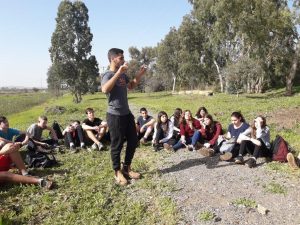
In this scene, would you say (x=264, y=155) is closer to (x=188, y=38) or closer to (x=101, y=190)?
(x=101, y=190)

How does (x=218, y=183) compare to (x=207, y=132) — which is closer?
(x=218, y=183)

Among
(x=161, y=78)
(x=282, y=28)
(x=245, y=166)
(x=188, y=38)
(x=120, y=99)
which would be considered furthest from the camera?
(x=161, y=78)

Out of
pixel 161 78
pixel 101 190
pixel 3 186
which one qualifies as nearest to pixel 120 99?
pixel 101 190

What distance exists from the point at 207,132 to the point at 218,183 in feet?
11.8

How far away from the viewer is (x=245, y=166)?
8.60 metres

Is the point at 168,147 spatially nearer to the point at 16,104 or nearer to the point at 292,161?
the point at 292,161

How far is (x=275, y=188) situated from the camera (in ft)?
22.8

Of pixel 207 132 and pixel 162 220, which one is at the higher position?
pixel 207 132

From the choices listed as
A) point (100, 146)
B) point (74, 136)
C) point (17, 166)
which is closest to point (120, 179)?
point (17, 166)

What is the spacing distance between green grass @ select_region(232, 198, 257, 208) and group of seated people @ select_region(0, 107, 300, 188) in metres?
2.17

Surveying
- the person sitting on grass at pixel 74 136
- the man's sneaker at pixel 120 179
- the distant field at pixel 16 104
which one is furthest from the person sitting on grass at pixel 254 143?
the distant field at pixel 16 104

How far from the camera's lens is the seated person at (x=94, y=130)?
1144 cm

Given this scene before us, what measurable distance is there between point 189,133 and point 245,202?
4.94 metres

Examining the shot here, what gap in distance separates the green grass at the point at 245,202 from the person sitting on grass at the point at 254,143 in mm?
2166
